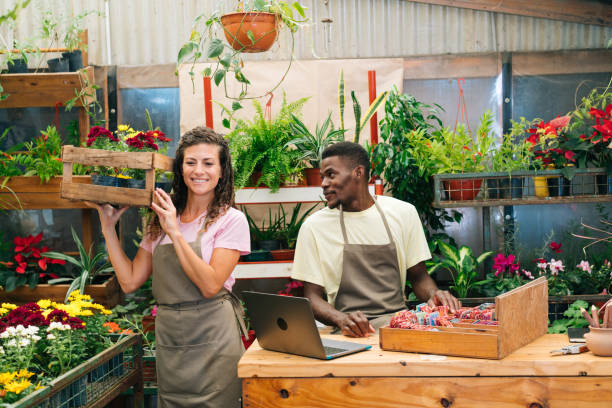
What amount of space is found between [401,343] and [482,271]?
122 inches

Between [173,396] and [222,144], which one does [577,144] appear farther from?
[173,396]

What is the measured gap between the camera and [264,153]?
12.4ft

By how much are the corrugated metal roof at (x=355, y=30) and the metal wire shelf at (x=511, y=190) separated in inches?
62.6

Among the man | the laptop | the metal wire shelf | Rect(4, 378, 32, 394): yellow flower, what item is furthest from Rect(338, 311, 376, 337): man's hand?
the metal wire shelf

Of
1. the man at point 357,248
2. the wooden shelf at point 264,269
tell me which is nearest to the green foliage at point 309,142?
the wooden shelf at point 264,269

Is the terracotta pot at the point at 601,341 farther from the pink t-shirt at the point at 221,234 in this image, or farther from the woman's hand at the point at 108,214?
the woman's hand at the point at 108,214

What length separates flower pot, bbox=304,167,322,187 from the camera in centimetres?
398

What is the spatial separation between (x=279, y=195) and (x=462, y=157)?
3.87 ft

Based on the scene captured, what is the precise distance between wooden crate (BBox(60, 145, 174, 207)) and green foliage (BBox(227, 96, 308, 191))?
1281mm

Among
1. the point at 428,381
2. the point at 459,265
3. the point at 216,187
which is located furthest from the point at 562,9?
the point at 428,381

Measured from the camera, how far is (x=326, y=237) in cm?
314

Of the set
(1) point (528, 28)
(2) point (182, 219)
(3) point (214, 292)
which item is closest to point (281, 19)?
(2) point (182, 219)

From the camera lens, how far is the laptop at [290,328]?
213cm

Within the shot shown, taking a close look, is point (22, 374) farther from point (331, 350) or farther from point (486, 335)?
point (486, 335)
